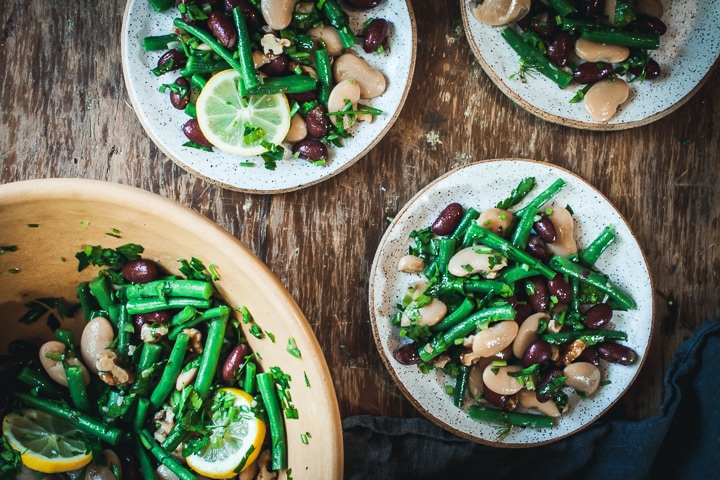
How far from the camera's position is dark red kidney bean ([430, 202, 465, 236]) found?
2125 millimetres

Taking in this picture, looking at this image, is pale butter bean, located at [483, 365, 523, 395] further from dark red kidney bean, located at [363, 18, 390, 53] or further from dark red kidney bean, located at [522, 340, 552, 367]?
dark red kidney bean, located at [363, 18, 390, 53]

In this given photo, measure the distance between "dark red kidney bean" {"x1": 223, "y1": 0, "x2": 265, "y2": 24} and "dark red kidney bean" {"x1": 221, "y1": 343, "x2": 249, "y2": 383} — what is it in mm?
1082

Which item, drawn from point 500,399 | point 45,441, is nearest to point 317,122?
point 500,399

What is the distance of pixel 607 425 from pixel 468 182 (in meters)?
1.04

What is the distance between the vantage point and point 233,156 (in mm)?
2090

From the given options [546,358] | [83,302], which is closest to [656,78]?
[546,358]

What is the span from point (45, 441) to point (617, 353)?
1.85 m

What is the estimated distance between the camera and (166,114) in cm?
209

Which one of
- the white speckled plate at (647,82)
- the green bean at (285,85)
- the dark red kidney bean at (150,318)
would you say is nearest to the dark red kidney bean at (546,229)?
the white speckled plate at (647,82)

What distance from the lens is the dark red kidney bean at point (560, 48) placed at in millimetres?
2166

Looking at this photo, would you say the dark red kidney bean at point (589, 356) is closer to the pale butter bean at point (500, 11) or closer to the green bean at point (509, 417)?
the green bean at point (509, 417)

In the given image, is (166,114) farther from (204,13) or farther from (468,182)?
(468,182)

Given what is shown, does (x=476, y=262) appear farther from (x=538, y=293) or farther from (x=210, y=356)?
(x=210, y=356)

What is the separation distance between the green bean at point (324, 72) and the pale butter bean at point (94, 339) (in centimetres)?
102
